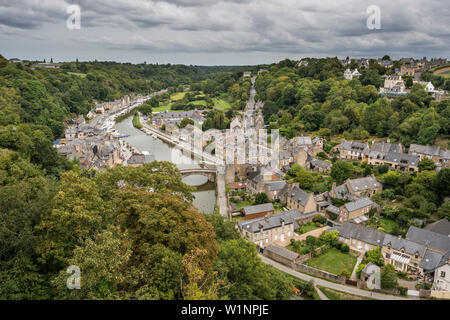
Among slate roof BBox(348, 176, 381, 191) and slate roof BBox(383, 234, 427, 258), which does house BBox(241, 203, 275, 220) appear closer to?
slate roof BBox(348, 176, 381, 191)

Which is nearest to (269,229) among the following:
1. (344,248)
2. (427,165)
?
(344,248)

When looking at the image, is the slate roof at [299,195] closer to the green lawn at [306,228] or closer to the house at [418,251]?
the green lawn at [306,228]

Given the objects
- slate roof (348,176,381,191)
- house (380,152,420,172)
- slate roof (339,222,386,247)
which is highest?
house (380,152,420,172)

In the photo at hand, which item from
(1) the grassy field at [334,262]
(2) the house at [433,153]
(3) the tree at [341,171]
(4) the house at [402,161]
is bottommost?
(1) the grassy field at [334,262]

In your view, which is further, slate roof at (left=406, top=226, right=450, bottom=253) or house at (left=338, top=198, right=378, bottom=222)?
house at (left=338, top=198, right=378, bottom=222)

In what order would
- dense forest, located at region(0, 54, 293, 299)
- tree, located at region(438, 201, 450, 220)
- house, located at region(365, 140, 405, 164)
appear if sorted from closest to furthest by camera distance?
dense forest, located at region(0, 54, 293, 299) → tree, located at region(438, 201, 450, 220) → house, located at region(365, 140, 405, 164)

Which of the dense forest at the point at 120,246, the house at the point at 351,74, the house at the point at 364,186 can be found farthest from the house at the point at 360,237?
Result: the house at the point at 351,74

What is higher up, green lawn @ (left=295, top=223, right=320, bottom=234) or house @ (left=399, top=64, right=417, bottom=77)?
house @ (left=399, top=64, right=417, bottom=77)

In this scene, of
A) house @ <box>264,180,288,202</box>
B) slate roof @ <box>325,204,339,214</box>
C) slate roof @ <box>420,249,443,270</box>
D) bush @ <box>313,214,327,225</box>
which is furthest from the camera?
house @ <box>264,180,288,202</box>

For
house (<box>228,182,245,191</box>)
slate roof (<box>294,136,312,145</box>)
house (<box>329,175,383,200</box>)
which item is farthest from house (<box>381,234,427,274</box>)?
slate roof (<box>294,136,312,145</box>)
